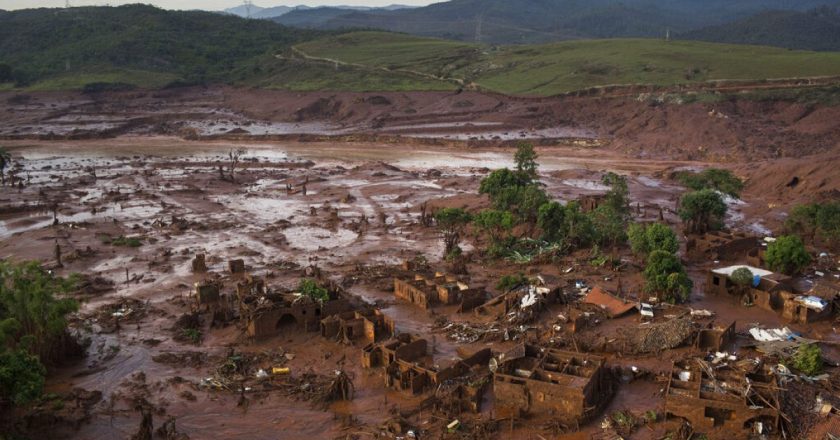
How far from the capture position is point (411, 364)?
22062 millimetres

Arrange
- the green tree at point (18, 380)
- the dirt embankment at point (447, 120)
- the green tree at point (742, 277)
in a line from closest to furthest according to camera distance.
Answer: the green tree at point (18, 380), the green tree at point (742, 277), the dirt embankment at point (447, 120)

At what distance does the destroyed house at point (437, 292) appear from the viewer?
29078mm

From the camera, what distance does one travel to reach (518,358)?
22375mm

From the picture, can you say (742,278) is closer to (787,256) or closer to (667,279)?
(667,279)

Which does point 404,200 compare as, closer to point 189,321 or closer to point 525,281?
point 525,281

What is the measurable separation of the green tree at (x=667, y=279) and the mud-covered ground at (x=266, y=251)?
1.23 meters

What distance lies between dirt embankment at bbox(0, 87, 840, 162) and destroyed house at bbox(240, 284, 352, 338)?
53.4 m

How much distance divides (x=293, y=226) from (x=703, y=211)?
24263 millimetres

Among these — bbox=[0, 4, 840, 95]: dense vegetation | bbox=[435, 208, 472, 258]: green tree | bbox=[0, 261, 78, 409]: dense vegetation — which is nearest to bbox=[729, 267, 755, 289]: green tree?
bbox=[435, 208, 472, 258]: green tree

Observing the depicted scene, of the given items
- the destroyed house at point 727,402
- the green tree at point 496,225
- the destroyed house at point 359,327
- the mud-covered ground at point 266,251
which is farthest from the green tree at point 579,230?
the destroyed house at point 727,402

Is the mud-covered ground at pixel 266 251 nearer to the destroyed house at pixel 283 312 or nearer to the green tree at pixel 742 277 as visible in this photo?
the destroyed house at pixel 283 312

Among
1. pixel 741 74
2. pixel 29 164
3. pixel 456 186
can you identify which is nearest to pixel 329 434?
pixel 456 186

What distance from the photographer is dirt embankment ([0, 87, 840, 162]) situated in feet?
240

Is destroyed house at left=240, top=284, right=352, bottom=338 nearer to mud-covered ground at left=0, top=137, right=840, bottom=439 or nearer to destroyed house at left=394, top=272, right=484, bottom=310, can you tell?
mud-covered ground at left=0, top=137, right=840, bottom=439
